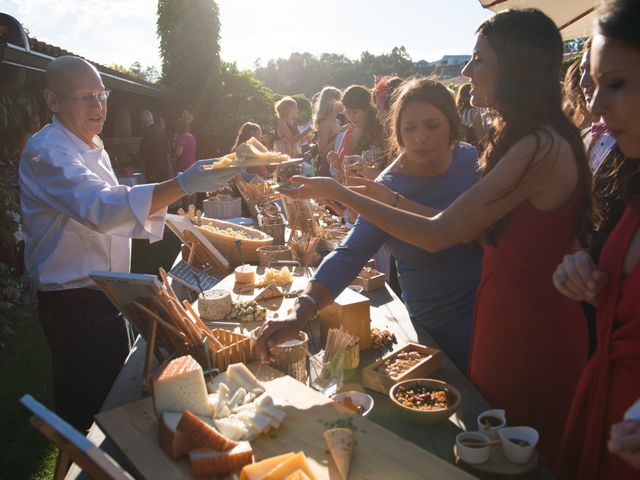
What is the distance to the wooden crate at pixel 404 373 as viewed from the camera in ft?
5.96

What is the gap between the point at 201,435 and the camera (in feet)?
4.51

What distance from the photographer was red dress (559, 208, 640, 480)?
1.31 meters

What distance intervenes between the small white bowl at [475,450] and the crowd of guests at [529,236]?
31cm

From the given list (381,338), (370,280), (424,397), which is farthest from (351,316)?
(370,280)

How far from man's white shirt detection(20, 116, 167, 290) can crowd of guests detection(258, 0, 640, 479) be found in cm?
90

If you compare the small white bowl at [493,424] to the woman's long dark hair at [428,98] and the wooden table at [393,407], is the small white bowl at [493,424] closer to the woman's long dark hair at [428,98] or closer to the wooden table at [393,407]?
the wooden table at [393,407]

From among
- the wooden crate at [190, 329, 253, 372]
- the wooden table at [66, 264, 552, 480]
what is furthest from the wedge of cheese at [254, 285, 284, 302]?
the wooden crate at [190, 329, 253, 372]

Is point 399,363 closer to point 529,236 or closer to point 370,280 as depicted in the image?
point 529,236

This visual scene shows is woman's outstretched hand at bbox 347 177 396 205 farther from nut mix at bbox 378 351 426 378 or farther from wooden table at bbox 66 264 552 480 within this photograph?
nut mix at bbox 378 351 426 378

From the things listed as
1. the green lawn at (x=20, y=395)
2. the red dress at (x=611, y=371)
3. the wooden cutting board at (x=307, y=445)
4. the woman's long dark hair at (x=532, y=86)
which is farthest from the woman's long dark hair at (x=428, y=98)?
the green lawn at (x=20, y=395)

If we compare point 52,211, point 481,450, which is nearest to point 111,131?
point 52,211

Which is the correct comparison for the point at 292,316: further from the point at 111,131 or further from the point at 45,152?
the point at 111,131

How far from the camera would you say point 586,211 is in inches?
67.6

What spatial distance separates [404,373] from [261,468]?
0.71m
